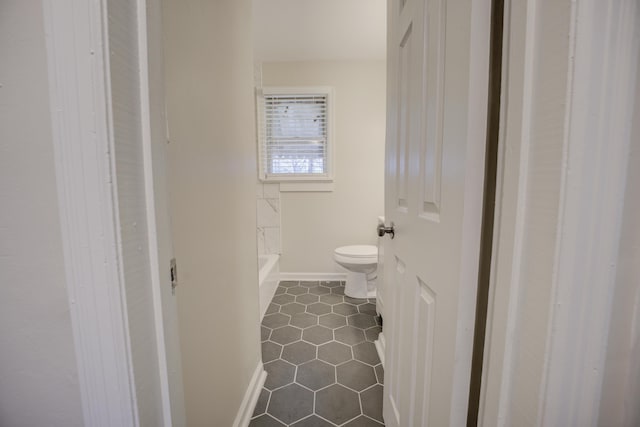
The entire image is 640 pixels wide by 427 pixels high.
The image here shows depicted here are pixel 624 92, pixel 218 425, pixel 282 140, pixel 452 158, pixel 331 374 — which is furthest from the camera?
pixel 282 140

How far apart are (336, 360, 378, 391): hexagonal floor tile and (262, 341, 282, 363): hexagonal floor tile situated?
1.40 feet

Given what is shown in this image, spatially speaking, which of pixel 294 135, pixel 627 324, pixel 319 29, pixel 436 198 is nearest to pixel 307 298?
pixel 294 135

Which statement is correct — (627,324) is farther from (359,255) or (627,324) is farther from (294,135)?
(294,135)

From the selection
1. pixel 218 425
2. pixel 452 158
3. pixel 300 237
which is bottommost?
pixel 218 425

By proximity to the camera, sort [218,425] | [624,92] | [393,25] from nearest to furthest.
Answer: [624,92]
[218,425]
[393,25]

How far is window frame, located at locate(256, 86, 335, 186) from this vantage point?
106 inches

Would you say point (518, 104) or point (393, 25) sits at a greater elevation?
point (393, 25)

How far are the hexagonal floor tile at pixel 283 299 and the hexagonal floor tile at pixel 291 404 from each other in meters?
1.03

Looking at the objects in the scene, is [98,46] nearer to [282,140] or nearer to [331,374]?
[331,374]

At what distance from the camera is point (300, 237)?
2883 millimetres

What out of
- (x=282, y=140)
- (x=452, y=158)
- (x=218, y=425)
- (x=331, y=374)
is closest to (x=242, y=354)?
(x=218, y=425)

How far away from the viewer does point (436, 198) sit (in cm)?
63

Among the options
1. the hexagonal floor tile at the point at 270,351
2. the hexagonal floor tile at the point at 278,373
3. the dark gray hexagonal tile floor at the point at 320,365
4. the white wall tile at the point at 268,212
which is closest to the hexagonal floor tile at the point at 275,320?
the dark gray hexagonal tile floor at the point at 320,365

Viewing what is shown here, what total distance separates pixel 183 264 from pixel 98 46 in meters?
0.53
